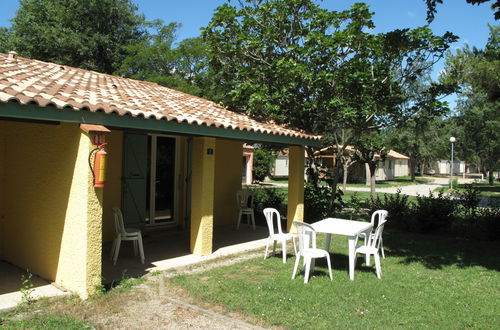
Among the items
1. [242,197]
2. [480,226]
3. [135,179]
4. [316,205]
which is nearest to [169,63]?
[242,197]

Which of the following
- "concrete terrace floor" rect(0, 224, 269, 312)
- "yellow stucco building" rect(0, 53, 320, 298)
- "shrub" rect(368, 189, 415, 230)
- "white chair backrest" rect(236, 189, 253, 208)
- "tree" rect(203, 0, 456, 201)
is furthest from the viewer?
"shrub" rect(368, 189, 415, 230)

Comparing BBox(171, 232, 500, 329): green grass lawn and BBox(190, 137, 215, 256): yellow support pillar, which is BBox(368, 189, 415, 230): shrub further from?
BBox(190, 137, 215, 256): yellow support pillar

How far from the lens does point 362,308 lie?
482 cm

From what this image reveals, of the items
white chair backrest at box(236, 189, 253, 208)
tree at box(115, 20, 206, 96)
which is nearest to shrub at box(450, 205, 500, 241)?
white chair backrest at box(236, 189, 253, 208)

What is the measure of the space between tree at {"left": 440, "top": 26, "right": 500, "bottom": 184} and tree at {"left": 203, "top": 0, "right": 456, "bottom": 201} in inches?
43.0

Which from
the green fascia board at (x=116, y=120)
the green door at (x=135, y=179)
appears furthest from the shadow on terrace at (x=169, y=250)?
the green fascia board at (x=116, y=120)

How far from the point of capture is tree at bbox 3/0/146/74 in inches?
945

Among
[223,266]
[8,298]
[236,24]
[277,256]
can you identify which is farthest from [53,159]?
[236,24]

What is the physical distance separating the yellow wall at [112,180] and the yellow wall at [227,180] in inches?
123

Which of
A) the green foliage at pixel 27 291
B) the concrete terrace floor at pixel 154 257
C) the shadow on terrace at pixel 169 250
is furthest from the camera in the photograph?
the shadow on terrace at pixel 169 250

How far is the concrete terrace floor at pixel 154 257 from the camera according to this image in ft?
16.5

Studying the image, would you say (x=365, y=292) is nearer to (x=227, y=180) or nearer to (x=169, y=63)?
(x=227, y=180)

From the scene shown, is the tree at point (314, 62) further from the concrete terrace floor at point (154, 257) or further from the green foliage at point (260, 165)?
the green foliage at point (260, 165)

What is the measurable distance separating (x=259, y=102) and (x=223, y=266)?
4.50m
